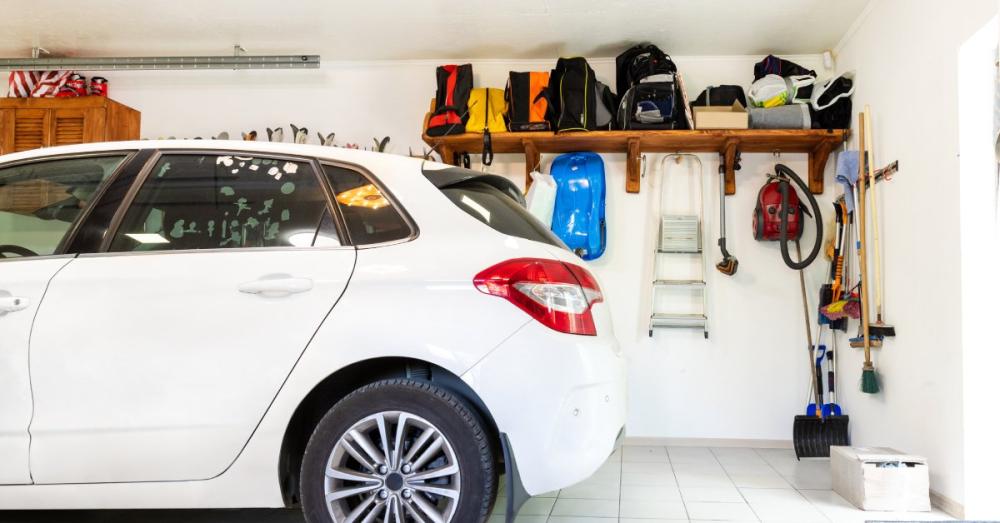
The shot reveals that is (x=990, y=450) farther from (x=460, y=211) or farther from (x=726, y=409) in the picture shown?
(x=460, y=211)

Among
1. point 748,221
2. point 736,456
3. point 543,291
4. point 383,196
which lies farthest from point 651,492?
point 748,221

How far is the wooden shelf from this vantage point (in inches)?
181

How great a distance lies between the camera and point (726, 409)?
4879 mm

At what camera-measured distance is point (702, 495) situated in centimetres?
334

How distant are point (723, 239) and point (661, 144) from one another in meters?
0.78

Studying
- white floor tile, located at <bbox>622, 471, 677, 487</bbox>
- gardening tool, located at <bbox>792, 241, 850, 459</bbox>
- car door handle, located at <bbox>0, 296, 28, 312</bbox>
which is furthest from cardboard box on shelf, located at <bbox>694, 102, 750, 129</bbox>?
car door handle, located at <bbox>0, 296, 28, 312</bbox>

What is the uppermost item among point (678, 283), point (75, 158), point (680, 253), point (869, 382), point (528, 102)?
point (528, 102)

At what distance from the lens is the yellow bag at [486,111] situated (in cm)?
476

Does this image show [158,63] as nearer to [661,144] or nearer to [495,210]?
[661,144]

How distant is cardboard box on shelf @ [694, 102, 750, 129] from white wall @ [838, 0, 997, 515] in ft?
2.42

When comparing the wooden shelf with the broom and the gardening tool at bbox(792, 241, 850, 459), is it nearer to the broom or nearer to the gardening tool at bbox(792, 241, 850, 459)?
the broom

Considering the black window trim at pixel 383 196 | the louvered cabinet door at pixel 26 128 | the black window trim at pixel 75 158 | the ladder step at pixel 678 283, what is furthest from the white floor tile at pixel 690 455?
the louvered cabinet door at pixel 26 128

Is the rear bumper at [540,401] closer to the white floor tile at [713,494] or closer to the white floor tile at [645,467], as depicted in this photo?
the white floor tile at [713,494]

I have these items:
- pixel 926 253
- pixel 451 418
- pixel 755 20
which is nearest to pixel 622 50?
pixel 755 20
